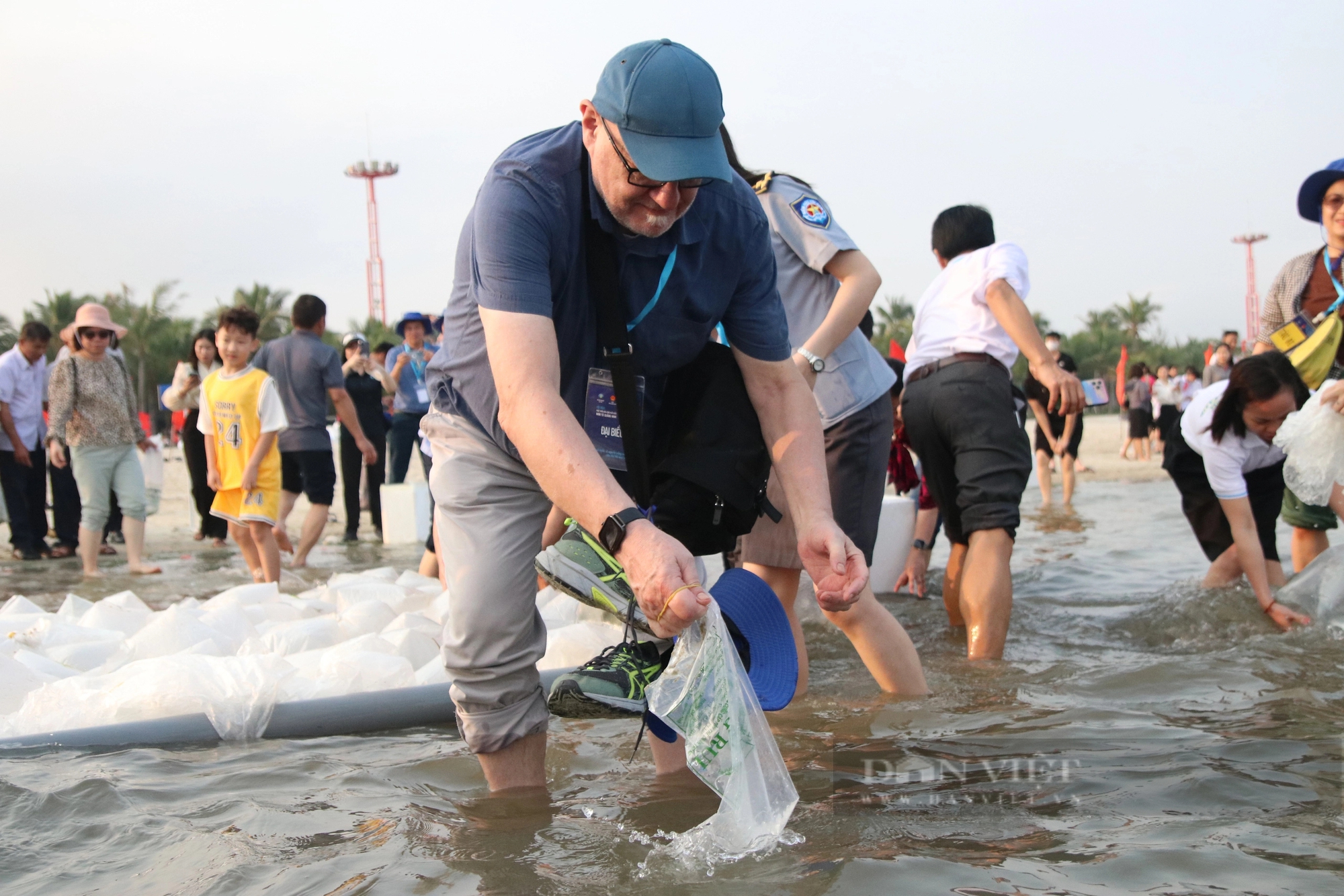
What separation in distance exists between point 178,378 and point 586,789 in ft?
24.0

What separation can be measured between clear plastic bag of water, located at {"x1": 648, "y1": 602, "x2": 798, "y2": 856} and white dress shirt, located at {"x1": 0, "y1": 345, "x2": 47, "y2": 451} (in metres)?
8.22

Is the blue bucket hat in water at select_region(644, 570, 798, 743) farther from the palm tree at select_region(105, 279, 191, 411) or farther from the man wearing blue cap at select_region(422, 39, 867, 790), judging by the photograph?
the palm tree at select_region(105, 279, 191, 411)

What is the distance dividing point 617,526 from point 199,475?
322 inches

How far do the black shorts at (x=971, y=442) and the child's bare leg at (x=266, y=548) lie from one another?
3.68 meters

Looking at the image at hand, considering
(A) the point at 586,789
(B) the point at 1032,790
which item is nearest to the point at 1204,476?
(B) the point at 1032,790

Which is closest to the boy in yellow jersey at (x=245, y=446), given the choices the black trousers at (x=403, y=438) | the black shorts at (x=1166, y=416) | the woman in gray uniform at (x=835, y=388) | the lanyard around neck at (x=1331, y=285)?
the black trousers at (x=403, y=438)

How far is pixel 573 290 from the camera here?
2.26 metres

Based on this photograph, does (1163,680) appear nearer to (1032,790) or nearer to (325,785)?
(1032,790)

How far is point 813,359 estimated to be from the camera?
3186 mm

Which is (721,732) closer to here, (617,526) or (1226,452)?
(617,526)

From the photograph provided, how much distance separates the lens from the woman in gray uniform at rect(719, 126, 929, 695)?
10.4ft

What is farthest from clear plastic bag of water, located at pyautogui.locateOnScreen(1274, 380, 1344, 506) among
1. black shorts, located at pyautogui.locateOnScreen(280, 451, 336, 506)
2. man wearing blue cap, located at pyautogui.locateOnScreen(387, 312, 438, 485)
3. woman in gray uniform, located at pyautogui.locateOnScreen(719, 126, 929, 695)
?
man wearing blue cap, located at pyautogui.locateOnScreen(387, 312, 438, 485)

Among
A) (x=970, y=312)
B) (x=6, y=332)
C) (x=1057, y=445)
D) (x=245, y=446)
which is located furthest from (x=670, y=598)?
(x=6, y=332)

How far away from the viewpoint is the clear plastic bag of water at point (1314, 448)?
3998 millimetres
